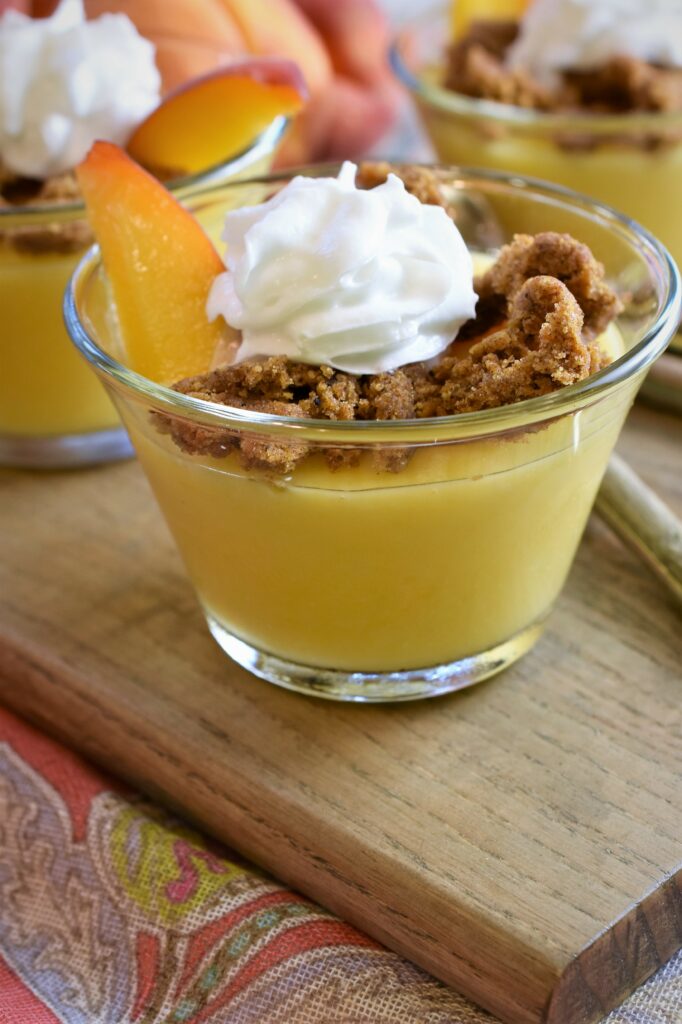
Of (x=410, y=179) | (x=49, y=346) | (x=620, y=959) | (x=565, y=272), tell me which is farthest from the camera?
(x=49, y=346)

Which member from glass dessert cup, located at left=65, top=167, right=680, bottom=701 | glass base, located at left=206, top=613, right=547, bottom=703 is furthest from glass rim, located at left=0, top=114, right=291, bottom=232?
glass base, located at left=206, top=613, right=547, bottom=703

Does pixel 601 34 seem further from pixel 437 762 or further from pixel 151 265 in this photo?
pixel 437 762

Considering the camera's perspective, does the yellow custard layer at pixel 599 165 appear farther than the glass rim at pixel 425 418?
Yes

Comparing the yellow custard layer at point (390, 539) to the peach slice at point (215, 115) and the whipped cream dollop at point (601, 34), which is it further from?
the whipped cream dollop at point (601, 34)

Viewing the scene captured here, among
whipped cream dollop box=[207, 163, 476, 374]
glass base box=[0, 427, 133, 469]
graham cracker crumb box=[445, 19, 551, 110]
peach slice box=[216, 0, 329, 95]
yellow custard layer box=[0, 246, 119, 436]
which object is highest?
whipped cream dollop box=[207, 163, 476, 374]

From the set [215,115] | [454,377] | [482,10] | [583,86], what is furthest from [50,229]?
[482,10]

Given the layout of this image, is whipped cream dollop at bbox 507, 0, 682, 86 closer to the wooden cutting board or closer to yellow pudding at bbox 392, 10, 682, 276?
yellow pudding at bbox 392, 10, 682, 276

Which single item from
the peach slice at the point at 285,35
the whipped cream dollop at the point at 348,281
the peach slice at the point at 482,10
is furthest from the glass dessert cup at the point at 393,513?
the peach slice at the point at 482,10
